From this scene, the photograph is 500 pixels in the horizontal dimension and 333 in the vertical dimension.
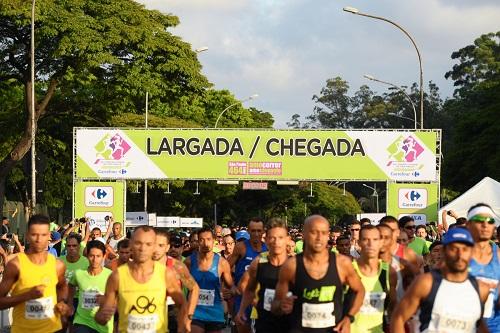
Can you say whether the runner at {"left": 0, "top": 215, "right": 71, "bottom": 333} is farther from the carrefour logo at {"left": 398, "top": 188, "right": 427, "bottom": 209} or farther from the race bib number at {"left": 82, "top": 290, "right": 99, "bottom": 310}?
the carrefour logo at {"left": 398, "top": 188, "right": 427, "bottom": 209}

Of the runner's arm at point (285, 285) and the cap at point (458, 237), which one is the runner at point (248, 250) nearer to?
the runner's arm at point (285, 285)

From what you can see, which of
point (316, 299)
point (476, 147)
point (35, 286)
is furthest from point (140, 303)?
point (476, 147)

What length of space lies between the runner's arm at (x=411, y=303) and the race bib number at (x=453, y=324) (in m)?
0.19

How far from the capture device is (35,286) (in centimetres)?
959

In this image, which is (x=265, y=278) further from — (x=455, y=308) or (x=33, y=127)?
(x=33, y=127)

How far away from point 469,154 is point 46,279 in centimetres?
5681

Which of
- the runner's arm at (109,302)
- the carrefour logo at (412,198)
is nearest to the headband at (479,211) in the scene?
the runner's arm at (109,302)

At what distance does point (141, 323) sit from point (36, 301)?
1210mm

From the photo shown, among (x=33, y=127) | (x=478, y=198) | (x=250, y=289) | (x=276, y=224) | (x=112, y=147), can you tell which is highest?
(x=33, y=127)

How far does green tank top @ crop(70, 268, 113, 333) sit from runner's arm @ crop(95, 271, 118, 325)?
2.70 m

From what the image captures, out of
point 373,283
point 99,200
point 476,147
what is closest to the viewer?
point 373,283

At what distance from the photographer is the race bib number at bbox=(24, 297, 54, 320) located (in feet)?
31.6

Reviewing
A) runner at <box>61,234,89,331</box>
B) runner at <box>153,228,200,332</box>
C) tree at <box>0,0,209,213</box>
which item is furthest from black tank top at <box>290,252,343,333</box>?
tree at <box>0,0,209,213</box>

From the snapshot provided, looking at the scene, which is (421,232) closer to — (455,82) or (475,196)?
(475,196)
